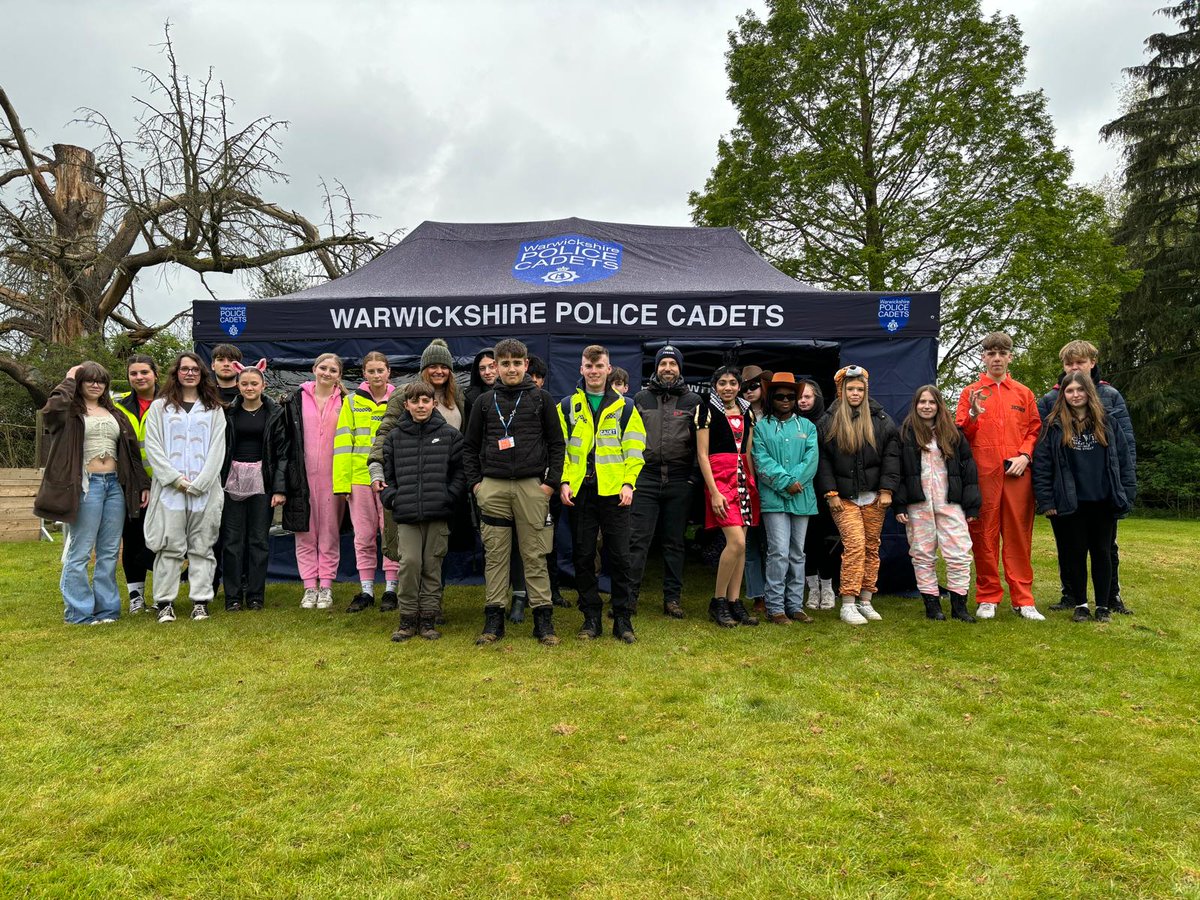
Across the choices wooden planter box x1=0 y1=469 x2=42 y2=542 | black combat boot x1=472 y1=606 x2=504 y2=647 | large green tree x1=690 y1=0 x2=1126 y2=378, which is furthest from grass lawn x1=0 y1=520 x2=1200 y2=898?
large green tree x1=690 y1=0 x2=1126 y2=378

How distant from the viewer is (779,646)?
443cm

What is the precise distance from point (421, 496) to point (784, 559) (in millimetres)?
2560

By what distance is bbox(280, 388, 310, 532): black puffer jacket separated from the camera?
5312mm

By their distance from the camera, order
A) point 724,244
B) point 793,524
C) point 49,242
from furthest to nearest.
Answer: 1. point 49,242
2. point 724,244
3. point 793,524

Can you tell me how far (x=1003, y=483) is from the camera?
5.29 m

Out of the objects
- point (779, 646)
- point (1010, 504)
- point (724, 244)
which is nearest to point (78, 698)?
point (779, 646)

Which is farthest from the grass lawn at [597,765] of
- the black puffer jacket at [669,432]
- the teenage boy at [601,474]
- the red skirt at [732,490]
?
the black puffer jacket at [669,432]

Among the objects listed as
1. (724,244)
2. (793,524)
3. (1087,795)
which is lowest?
(1087,795)

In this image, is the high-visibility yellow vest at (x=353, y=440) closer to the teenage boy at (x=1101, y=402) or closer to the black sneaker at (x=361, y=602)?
the black sneaker at (x=361, y=602)

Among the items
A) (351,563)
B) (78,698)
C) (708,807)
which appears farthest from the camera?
(351,563)

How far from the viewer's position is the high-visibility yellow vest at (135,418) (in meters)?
5.05

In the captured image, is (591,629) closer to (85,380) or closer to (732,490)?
(732,490)

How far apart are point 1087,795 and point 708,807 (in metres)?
1.36

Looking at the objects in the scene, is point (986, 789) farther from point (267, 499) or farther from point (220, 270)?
point (220, 270)
